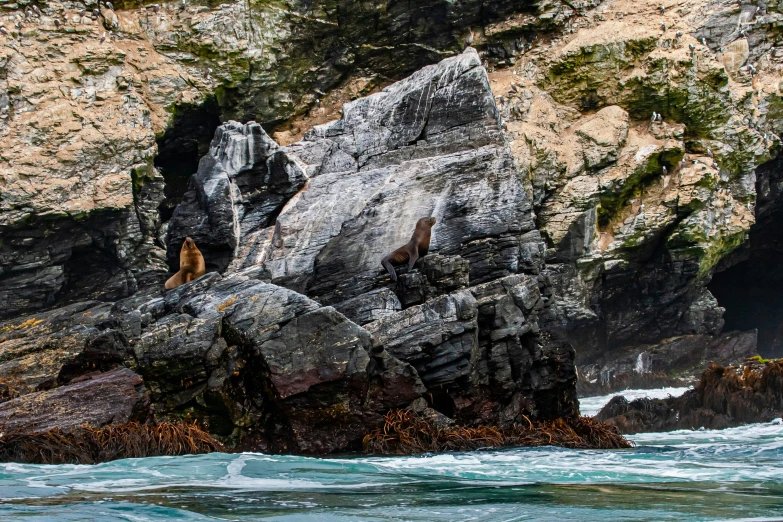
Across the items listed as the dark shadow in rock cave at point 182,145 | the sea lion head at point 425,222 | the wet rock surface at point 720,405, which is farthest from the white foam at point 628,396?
the dark shadow in rock cave at point 182,145

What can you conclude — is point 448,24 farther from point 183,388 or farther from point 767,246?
point 183,388

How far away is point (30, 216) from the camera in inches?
893

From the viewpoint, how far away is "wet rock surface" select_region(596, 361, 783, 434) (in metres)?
17.3

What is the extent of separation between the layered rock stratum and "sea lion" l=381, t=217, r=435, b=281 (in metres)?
0.35

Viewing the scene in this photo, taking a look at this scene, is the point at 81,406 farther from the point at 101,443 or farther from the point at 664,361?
the point at 664,361

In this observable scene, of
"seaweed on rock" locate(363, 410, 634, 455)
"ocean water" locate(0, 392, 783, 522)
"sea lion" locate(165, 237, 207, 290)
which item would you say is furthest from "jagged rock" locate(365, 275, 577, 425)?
"sea lion" locate(165, 237, 207, 290)

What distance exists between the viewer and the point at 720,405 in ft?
58.3

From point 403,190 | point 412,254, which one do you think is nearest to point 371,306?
point 412,254

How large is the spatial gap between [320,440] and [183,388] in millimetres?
2102

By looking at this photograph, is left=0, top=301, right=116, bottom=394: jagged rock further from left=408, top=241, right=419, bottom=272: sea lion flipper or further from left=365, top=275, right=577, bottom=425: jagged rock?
left=408, top=241, right=419, bottom=272: sea lion flipper

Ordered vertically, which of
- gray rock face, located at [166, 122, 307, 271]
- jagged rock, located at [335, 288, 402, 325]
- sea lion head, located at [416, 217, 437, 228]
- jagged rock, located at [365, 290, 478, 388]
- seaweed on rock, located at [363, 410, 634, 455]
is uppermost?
gray rock face, located at [166, 122, 307, 271]

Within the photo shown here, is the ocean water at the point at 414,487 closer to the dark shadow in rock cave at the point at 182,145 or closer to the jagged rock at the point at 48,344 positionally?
the jagged rock at the point at 48,344

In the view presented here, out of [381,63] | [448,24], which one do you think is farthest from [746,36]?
[381,63]

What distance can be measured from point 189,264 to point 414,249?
4.22 m
